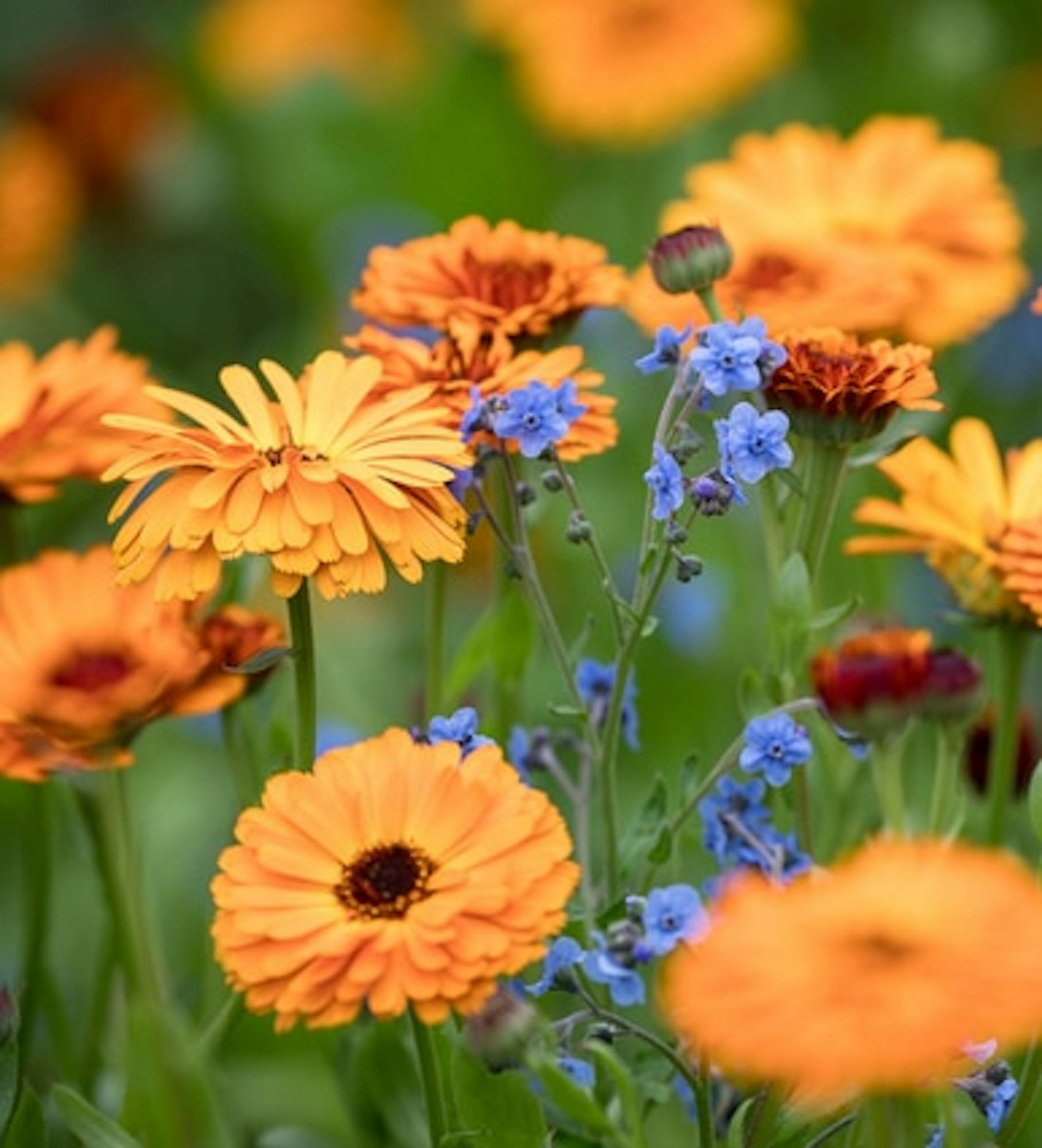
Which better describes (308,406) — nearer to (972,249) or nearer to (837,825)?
(837,825)

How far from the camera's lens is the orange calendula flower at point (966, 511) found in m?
0.72

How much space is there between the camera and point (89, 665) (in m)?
0.72

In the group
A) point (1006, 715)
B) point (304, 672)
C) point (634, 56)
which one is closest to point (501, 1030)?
point (304, 672)

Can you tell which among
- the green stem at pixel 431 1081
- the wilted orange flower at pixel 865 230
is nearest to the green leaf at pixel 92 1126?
the green stem at pixel 431 1081

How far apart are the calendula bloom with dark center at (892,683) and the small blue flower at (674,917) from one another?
0.07m

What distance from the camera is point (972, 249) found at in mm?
949

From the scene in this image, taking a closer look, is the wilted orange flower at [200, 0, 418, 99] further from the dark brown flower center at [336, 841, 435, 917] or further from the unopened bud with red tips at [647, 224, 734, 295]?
the dark brown flower center at [336, 841, 435, 917]

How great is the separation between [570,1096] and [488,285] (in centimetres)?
26

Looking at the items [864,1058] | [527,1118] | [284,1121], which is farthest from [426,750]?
[284,1121]

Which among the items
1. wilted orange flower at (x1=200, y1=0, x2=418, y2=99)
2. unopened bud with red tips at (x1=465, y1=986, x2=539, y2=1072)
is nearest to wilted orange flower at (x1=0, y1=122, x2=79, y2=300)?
wilted orange flower at (x1=200, y1=0, x2=418, y2=99)

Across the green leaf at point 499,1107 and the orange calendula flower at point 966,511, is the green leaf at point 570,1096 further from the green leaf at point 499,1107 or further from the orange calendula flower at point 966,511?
the orange calendula flower at point 966,511

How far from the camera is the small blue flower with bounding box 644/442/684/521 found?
24.6 inches

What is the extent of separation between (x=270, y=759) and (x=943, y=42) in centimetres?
110

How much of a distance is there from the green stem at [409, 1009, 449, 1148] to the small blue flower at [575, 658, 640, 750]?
15 cm
